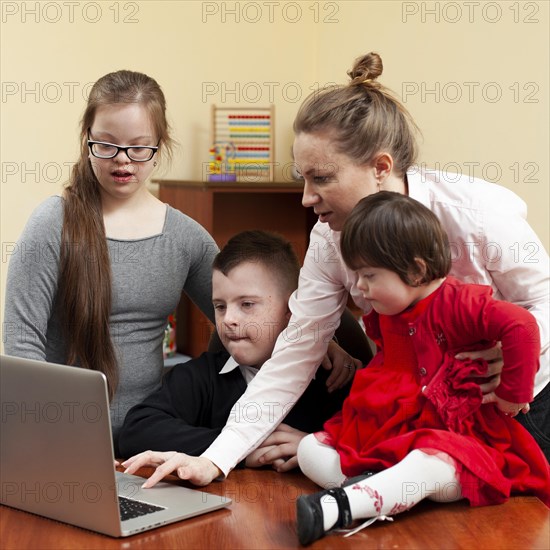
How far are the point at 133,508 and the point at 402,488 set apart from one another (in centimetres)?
36

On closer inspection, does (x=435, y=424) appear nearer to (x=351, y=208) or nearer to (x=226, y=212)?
(x=351, y=208)

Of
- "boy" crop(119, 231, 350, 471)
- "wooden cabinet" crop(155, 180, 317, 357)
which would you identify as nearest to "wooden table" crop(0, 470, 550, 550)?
"boy" crop(119, 231, 350, 471)

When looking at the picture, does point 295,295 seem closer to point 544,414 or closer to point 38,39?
point 544,414

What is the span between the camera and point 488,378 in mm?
1222

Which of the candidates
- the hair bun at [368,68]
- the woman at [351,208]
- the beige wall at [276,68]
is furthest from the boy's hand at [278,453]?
the beige wall at [276,68]

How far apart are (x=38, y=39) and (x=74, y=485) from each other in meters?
2.49

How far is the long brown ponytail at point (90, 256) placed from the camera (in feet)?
5.54

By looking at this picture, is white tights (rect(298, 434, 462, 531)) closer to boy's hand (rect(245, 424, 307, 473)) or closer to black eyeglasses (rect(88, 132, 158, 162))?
boy's hand (rect(245, 424, 307, 473))

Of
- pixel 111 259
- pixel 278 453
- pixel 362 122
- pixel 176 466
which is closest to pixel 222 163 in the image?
pixel 111 259

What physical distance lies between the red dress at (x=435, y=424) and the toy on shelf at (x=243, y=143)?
7.49 ft

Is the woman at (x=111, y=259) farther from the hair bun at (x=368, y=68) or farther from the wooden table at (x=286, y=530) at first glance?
the wooden table at (x=286, y=530)

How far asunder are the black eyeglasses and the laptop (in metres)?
0.65

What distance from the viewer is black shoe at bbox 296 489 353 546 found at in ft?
3.38

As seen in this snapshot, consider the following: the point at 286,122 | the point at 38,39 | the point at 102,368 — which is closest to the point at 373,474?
the point at 102,368
